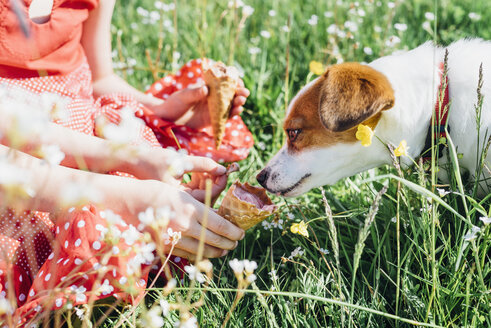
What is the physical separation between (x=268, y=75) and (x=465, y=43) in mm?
1328

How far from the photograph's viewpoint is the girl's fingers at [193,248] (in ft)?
5.54

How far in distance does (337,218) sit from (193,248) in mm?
619

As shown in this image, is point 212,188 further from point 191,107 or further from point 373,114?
point 191,107

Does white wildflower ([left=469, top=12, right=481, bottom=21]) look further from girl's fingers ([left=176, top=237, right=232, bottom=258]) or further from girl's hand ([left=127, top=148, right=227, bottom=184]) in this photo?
girl's fingers ([left=176, top=237, right=232, bottom=258])

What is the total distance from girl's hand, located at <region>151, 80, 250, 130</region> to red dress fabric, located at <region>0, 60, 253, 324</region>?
0.17 ft

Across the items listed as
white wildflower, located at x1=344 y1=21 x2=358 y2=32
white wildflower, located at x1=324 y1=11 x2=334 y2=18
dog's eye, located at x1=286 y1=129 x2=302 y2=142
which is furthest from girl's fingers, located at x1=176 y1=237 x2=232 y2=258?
white wildflower, located at x1=324 y1=11 x2=334 y2=18

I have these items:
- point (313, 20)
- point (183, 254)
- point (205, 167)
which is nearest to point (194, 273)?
point (183, 254)

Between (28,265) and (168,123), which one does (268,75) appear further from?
(28,265)

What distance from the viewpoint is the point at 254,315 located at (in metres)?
1.56

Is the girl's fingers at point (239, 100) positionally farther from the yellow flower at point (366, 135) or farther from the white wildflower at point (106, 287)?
the white wildflower at point (106, 287)

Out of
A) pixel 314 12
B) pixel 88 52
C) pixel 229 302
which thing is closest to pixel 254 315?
pixel 229 302

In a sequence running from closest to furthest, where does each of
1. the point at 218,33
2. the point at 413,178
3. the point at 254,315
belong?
the point at 254,315 < the point at 413,178 < the point at 218,33

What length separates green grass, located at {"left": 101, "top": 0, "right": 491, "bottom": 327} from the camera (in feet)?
4.65

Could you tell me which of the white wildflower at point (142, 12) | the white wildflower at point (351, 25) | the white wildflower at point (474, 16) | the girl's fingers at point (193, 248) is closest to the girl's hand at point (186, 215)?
the girl's fingers at point (193, 248)
